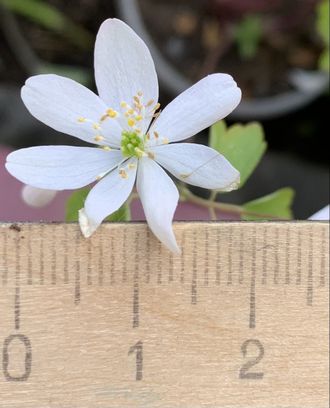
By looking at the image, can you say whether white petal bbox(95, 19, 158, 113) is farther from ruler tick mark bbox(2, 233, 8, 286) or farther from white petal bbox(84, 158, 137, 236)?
ruler tick mark bbox(2, 233, 8, 286)

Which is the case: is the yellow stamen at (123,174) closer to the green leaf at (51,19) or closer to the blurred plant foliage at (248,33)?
the blurred plant foliage at (248,33)

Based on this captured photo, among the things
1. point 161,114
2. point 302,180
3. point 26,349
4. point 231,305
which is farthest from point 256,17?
point 26,349

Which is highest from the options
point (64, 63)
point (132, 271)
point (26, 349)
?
point (64, 63)

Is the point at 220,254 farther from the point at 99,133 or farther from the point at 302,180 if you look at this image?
the point at 302,180

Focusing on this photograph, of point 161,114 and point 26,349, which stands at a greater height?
point 161,114

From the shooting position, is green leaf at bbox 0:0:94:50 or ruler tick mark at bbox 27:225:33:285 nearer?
ruler tick mark at bbox 27:225:33:285

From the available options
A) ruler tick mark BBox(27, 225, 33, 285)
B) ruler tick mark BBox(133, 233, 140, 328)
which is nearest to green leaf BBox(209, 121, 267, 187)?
ruler tick mark BBox(133, 233, 140, 328)
